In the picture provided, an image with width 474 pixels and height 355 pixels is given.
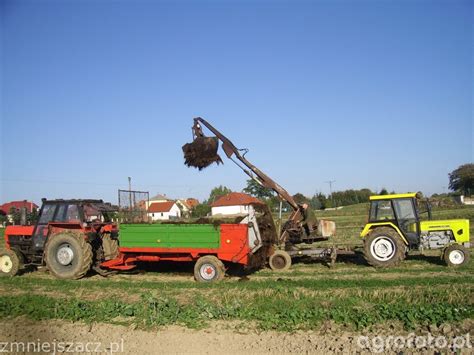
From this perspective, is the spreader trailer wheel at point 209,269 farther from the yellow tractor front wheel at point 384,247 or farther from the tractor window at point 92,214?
the yellow tractor front wheel at point 384,247

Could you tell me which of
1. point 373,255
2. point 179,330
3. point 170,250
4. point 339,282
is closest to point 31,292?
point 170,250

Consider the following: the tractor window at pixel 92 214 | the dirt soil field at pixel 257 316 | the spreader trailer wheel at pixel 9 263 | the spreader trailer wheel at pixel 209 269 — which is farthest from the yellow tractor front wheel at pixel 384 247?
the spreader trailer wheel at pixel 9 263

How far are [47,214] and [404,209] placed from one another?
9686mm

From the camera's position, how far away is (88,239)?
40.1 ft

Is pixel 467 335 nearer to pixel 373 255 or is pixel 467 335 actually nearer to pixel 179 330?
pixel 179 330

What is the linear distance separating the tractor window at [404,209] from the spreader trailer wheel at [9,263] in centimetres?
1037

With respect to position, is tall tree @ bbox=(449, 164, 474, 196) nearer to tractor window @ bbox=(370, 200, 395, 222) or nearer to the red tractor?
tractor window @ bbox=(370, 200, 395, 222)

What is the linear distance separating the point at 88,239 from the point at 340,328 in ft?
25.2

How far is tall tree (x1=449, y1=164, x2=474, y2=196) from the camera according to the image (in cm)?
7631

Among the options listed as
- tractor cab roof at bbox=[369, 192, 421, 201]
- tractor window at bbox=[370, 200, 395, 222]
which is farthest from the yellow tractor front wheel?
tractor cab roof at bbox=[369, 192, 421, 201]

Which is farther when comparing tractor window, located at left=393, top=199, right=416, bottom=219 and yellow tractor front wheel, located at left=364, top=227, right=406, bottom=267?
tractor window, located at left=393, top=199, right=416, bottom=219

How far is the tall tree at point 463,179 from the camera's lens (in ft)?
250

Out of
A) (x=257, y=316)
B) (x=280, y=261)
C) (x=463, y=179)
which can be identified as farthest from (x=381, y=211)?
(x=463, y=179)

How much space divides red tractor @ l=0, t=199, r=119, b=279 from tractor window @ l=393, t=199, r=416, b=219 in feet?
25.6
